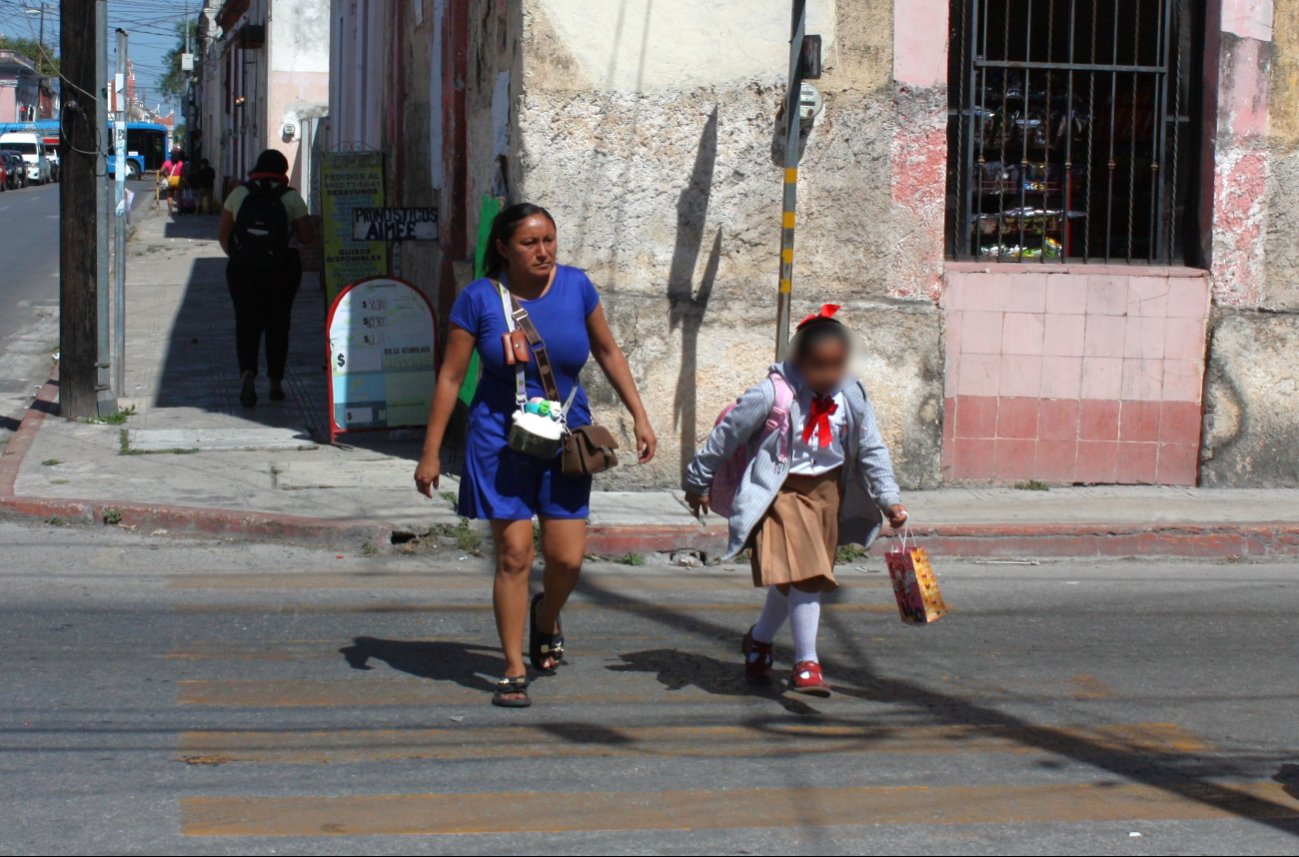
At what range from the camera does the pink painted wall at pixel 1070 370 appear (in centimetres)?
1000

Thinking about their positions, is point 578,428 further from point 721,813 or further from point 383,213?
point 383,213

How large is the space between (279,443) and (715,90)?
376 centimetres

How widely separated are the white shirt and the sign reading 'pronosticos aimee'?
6.78 metres

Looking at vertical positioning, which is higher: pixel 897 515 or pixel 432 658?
pixel 897 515

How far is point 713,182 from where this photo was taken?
960cm

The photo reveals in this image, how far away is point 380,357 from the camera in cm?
1102

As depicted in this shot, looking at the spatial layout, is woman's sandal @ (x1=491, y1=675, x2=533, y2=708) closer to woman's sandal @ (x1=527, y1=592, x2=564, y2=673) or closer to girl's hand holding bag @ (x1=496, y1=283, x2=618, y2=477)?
woman's sandal @ (x1=527, y1=592, x2=564, y2=673)

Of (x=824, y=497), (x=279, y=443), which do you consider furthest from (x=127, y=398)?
(x=824, y=497)

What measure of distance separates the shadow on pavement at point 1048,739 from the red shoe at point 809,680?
0.18 metres

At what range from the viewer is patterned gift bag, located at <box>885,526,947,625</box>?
566 cm

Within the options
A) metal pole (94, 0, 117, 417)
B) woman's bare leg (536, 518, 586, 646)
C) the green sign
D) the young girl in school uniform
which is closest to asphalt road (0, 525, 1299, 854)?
woman's bare leg (536, 518, 586, 646)

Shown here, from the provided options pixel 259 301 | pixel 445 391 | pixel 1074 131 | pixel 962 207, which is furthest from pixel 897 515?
pixel 259 301

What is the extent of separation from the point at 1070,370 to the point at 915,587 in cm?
477

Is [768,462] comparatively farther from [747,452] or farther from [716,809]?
[716,809]
